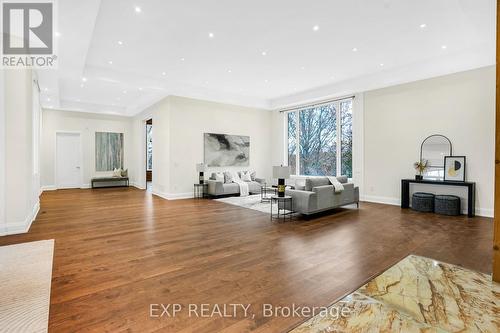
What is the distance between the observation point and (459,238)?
13.3 ft

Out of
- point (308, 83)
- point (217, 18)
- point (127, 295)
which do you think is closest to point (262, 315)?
point (127, 295)

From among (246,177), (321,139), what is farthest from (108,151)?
(321,139)

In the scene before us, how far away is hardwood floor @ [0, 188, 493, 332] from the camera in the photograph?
2129 millimetres

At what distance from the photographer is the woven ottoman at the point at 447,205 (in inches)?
223

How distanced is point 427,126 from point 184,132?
684 centimetres

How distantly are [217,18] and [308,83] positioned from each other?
4424 mm

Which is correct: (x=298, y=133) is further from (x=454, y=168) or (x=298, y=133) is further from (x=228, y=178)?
(x=454, y=168)

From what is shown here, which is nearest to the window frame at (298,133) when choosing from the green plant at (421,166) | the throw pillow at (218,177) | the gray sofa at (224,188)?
the gray sofa at (224,188)

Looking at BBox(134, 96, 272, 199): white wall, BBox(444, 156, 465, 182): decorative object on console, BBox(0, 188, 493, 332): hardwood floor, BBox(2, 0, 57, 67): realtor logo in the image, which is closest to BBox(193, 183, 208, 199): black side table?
BBox(134, 96, 272, 199): white wall

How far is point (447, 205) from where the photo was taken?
5.72 meters

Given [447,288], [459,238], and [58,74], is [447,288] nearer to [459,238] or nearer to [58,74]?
[459,238]

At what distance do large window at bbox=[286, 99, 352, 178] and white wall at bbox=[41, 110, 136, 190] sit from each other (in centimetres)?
718

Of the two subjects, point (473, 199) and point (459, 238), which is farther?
point (473, 199)

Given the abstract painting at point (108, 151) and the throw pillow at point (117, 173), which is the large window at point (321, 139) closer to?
the throw pillow at point (117, 173)
